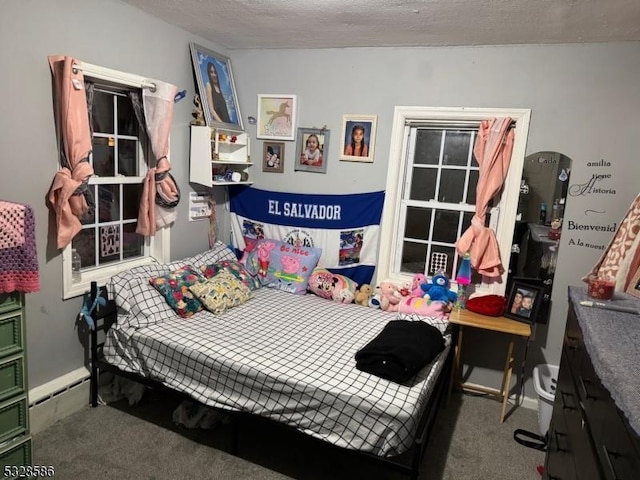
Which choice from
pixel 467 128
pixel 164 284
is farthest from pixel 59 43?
pixel 467 128

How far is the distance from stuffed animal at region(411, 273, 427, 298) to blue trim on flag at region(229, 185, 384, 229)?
502 mm

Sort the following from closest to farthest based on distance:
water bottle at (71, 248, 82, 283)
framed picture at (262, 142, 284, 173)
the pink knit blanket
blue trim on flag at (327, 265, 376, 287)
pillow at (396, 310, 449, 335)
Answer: the pink knit blanket, water bottle at (71, 248, 82, 283), pillow at (396, 310, 449, 335), blue trim on flag at (327, 265, 376, 287), framed picture at (262, 142, 284, 173)

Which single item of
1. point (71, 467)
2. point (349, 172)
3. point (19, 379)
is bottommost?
point (71, 467)

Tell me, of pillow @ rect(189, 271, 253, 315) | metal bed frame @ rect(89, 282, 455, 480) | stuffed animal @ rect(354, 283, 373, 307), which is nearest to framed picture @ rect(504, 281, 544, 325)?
metal bed frame @ rect(89, 282, 455, 480)

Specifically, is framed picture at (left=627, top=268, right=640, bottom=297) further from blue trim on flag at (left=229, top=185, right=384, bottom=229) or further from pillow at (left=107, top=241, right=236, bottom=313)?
pillow at (left=107, top=241, right=236, bottom=313)

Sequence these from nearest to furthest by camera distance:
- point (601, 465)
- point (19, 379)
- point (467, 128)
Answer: point (601, 465)
point (19, 379)
point (467, 128)

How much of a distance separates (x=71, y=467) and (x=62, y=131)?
5.68 feet

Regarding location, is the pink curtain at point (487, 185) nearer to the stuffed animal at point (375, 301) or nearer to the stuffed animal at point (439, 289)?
the stuffed animal at point (439, 289)

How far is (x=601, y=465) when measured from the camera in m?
Answer: 1.14

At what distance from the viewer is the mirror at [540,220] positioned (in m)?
2.88

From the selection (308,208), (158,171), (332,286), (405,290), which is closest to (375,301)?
(405,290)

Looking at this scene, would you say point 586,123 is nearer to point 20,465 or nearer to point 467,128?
point 467,128

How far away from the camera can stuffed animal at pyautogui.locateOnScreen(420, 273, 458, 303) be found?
306cm

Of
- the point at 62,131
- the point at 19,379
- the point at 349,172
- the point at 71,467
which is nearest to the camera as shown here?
the point at 19,379
